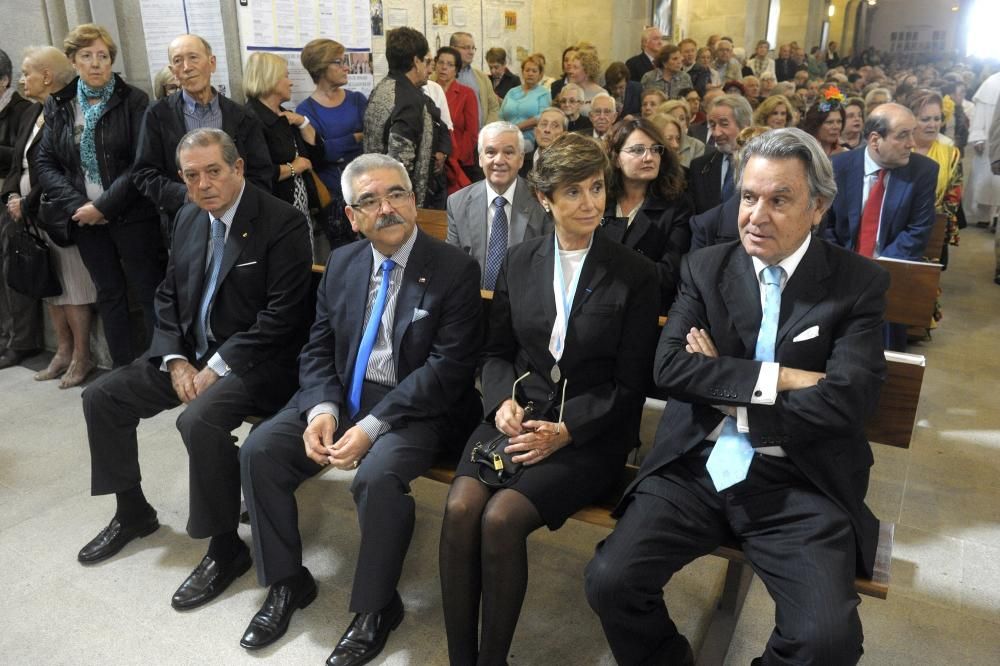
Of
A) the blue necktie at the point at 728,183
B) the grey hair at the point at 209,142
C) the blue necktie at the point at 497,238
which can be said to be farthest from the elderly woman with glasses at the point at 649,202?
the grey hair at the point at 209,142

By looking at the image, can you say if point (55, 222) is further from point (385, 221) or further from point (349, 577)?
point (349, 577)

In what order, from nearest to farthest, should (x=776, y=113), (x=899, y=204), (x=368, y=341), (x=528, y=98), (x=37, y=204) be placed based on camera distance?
1. (x=368, y=341)
2. (x=899, y=204)
3. (x=37, y=204)
4. (x=776, y=113)
5. (x=528, y=98)

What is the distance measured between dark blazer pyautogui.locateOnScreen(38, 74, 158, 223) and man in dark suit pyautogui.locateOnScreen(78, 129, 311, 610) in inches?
52.6

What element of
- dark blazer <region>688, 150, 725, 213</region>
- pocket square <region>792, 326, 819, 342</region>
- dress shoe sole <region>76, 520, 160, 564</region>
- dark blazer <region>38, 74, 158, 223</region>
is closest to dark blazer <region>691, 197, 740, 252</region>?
dark blazer <region>688, 150, 725, 213</region>

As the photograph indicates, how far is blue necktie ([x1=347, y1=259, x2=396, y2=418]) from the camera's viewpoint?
269 centimetres

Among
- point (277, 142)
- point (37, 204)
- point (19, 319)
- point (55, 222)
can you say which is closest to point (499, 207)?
point (277, 142)

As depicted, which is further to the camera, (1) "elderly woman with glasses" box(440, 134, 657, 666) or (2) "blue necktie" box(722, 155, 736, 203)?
(2) "blue necktie" box(722, 155, 736, 203)

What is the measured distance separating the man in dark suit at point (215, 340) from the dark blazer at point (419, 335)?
33 centimetres

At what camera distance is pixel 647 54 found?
926 cm

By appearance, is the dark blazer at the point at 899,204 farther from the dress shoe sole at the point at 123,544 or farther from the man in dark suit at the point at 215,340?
the dress shoe sole at the point at 123,544

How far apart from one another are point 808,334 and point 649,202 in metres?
1.50

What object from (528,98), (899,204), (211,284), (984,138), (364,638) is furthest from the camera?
(984,138)

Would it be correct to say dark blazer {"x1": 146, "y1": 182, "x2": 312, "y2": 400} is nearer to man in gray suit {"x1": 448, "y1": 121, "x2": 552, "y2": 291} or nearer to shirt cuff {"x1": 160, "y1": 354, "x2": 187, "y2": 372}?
shirt cuff {"x1": 160, "y1": 354, "x2": 187, "y2": 372}

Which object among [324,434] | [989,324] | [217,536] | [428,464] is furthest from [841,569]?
[989,324]
